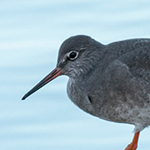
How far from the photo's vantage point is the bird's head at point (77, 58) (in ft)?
39.3

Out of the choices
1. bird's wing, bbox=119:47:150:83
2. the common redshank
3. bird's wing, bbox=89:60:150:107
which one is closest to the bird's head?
the common redshank

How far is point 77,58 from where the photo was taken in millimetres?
12109

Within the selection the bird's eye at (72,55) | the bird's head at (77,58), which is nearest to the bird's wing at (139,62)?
the bird's head at (77,58)

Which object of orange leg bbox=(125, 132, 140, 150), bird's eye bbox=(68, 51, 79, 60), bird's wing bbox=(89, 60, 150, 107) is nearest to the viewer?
bird's wing bbox=(89, 60, 150, 107)

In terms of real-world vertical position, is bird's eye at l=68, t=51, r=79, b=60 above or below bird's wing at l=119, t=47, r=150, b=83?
above

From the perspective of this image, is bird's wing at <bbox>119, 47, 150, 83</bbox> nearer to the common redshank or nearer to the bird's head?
the common redshank

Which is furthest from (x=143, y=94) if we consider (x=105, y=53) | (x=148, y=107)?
(x=105, y=53)

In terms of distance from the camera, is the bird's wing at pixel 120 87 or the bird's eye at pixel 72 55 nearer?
the bird's wing at pixel 120 87

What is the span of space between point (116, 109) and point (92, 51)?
1.16 metres

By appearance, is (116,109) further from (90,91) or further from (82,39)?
(82,39)

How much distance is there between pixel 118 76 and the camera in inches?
458

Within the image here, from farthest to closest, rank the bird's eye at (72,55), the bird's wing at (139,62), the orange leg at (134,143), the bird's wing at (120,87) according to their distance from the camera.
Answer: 1. the orange leg at (134,143)
2. the bird's eye at (72,55)
3. the bird's wing at (139,62)
4. the bird's wing at (120,87)

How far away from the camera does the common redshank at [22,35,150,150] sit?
457 inches

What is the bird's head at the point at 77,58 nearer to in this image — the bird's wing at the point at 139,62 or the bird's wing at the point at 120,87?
the bird's wing at the point at 120,87
